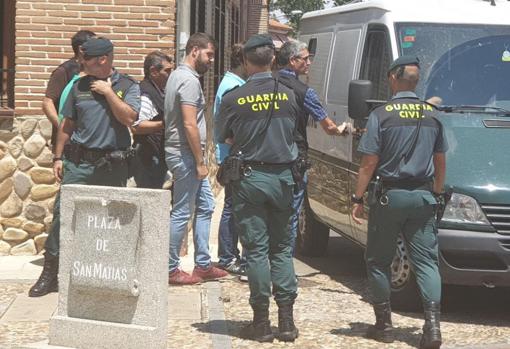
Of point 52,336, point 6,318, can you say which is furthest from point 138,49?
point 52,336

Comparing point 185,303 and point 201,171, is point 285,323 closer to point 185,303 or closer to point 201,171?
point 185,303

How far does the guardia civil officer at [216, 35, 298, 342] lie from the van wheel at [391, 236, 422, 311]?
1223mm

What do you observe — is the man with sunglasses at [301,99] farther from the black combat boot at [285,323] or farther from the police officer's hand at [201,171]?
the police officer's hand at [201,171]

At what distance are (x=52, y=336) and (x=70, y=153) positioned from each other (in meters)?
1.72

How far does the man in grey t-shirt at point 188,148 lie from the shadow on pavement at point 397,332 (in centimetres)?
172

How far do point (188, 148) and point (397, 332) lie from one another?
89.1 inches

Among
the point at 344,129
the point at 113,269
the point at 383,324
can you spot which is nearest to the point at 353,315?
the point at 383,324

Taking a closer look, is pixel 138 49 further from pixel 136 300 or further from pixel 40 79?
pixel 136 300

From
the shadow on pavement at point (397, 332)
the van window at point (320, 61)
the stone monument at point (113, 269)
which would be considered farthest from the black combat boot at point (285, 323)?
the van window at point (320, 61)

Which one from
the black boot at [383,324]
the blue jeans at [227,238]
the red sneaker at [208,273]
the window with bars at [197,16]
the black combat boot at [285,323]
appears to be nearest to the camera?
the black combat boot at [285,323]

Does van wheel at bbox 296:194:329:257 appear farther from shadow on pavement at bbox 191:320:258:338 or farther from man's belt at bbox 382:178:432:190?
man's belt at bbox 382:178:432:190

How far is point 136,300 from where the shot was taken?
6051 mm

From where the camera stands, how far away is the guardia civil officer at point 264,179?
6254mm

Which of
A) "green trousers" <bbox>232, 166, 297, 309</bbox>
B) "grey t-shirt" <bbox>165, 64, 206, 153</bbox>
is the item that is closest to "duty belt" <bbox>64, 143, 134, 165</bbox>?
"grey t-shirt" <bbox>165, 64, 206, 153</bbox>
